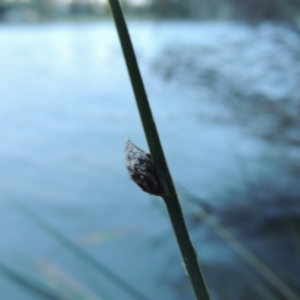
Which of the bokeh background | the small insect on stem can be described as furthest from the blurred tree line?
the small insect on stem

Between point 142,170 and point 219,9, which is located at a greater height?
point 219,9

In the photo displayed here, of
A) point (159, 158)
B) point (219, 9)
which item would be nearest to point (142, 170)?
point (159, 158)

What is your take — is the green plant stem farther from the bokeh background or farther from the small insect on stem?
the bokeh background

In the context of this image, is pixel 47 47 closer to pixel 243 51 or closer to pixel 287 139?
pixel 243 51

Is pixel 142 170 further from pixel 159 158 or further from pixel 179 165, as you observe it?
pixel 179 165

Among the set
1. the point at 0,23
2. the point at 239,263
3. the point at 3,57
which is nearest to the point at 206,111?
the point at 239,263

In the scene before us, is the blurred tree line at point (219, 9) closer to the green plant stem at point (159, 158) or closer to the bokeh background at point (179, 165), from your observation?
the bokeh background at point (179, 165)

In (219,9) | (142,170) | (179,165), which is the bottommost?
(142,170)
